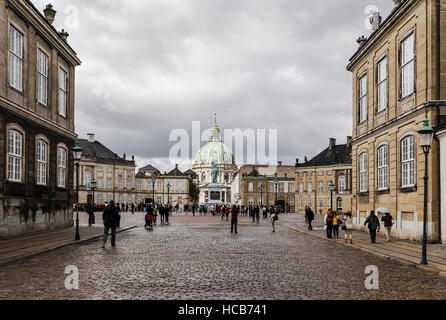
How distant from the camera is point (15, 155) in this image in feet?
76.1

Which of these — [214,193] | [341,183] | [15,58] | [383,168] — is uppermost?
[15,58]

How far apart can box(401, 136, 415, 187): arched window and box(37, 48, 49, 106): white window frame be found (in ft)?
63.4

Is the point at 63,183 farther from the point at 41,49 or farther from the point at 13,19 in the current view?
the point at 13,19

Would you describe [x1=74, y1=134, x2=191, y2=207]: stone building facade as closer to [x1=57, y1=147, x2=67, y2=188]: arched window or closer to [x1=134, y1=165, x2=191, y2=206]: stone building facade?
[x1=134, y1=165, x2=191, y2=206]: stone building facade

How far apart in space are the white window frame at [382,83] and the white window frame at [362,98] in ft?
7.75

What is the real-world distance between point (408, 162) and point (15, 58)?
19.6 meters

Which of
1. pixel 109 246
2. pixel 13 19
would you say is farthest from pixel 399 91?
pixel 13 19

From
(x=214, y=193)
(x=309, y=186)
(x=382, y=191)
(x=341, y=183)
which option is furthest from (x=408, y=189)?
(x=309, y=186)

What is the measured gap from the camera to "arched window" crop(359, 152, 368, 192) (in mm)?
30109

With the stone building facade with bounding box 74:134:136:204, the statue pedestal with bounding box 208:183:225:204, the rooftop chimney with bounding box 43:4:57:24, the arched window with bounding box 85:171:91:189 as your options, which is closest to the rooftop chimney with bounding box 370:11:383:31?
the rooftop chimney with bounding box 43:4:57:24

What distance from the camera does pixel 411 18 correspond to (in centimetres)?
2275

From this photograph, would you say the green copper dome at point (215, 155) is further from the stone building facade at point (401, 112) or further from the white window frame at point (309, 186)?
the stone building facade at point (401, 112)

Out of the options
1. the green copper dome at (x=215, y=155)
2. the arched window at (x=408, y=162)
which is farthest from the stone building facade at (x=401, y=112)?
the green copper dome at (x=215, y=155)

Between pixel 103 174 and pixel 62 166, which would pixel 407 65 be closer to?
pixel 62 166
